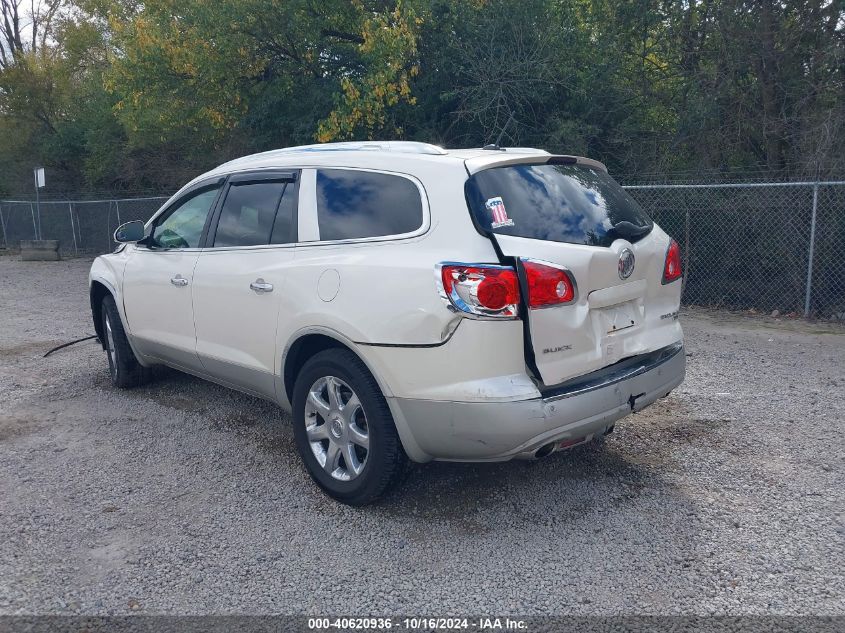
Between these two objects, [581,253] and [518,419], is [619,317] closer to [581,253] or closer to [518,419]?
[581,253]

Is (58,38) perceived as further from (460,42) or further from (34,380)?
(34,380)

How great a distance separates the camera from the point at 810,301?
9.29m

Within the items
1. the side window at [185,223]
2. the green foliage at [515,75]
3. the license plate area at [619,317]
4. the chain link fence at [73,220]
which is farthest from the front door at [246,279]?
the chain link fence at [73,220]

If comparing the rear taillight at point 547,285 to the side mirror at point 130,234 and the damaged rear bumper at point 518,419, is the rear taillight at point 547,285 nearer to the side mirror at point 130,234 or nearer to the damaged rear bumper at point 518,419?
the damaged rear bumper at point 518,419

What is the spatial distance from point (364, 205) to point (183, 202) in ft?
6.82

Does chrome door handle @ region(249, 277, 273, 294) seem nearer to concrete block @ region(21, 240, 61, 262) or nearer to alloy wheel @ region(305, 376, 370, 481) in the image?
alloy wheel @ region(305, 376, 370, 481)

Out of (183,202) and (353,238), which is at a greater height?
(183,202)

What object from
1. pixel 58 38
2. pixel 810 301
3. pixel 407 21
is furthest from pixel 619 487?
pixel 58 38

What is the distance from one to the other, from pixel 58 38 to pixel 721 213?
27161 mm

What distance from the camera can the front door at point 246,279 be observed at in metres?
4.37

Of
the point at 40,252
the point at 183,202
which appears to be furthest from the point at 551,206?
the point at 40,252

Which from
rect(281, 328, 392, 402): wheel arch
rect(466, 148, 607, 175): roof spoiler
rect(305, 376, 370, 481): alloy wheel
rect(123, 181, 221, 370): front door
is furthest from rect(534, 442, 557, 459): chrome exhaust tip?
rect(123, 181, 221, 370): front door

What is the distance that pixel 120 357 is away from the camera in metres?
6.22

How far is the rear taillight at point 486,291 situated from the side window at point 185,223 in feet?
8.02
